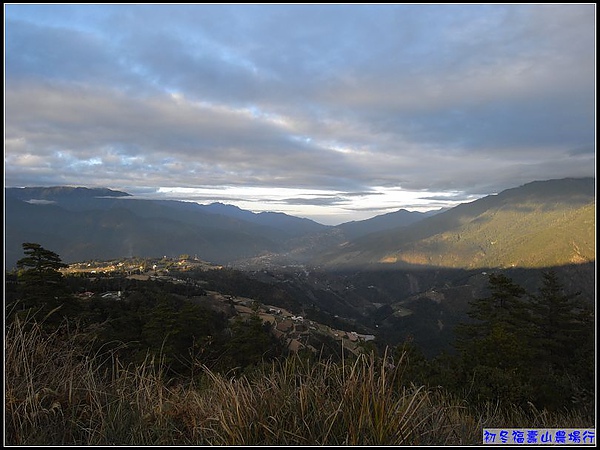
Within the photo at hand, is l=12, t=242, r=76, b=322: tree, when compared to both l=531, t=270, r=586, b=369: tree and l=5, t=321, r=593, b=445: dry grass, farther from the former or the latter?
l=531, t=270, r=586, b=369: tree

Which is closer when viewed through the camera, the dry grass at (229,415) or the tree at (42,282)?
the dry grass at (229,415)

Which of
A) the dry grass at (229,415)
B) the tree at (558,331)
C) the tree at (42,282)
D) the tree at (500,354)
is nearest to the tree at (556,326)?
the tree at (558,331)

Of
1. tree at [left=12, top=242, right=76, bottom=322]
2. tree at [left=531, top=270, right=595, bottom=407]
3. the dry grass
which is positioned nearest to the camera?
the dry grass

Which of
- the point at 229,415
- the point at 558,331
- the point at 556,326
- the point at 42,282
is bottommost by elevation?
the point at 558,331

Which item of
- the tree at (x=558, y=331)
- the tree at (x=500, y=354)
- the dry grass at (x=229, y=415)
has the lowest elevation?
the tree at (x=558, y=331)

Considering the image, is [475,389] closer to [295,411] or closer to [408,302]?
[295,411]

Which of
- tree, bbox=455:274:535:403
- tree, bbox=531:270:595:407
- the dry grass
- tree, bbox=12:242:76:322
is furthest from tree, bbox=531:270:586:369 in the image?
tree, bbox=12:242:76:322

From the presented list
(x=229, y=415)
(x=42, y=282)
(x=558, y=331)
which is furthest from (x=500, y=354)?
(x=42, y=282)

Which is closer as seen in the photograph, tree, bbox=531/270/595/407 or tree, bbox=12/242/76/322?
tree, bbox=12/242/76/322

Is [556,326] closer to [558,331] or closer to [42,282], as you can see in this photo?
[558,331]

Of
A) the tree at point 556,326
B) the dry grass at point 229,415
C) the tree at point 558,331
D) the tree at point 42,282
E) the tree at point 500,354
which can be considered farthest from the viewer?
the tree at point 556,326

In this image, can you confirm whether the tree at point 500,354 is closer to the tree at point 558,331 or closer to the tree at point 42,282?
the tree at point 558,331

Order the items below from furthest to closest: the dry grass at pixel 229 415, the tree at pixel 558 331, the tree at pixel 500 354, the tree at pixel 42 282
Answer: the tree at pixel 558 331
the tree at pixel 42 282
the tree at pixel 500 354
the dry grass at pixel 229 415
